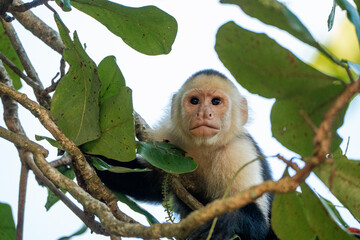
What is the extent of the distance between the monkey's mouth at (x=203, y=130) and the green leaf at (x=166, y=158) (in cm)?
53

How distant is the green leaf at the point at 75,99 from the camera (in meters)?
1.91

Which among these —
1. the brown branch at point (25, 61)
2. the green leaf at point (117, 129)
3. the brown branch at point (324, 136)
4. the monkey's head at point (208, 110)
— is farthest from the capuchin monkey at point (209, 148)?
the brown branch at point (324, 136)

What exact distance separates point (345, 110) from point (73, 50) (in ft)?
3.59

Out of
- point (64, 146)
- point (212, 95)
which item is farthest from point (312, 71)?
point (212, 95)

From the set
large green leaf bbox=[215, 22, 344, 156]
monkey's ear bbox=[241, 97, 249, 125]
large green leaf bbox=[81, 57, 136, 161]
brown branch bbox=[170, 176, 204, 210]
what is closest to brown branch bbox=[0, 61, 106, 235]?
large green leaf bbox=[81, 57, 136, 161]

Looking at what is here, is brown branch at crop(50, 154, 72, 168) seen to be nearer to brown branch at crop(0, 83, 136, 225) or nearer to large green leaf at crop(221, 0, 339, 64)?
brown branch at crop(0, 83, 136, 225)

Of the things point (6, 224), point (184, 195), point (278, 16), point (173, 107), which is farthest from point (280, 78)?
point (173, 107)

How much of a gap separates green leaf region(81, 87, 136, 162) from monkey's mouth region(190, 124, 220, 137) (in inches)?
36.3

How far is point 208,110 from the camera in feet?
9.43

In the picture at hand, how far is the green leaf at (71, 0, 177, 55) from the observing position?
2.01m

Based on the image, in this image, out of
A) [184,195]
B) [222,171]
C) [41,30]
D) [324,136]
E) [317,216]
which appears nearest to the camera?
[324,136]

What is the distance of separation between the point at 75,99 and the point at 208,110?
111 cm

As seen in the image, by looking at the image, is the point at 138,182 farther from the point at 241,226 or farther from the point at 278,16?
the point at 278,16

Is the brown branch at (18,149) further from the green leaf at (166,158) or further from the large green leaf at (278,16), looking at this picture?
the large green leaf at (278,16)
